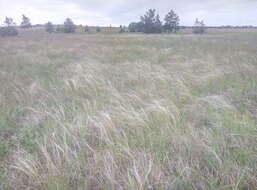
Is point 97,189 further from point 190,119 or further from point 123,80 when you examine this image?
point 123,80

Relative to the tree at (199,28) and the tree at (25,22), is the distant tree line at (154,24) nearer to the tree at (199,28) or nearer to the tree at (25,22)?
the tree at (199,28)

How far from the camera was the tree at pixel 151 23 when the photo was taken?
42.9m

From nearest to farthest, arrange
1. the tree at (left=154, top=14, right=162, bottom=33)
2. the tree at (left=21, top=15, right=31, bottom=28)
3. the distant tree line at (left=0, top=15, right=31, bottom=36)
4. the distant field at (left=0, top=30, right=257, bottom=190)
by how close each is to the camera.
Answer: the distant field at (left=0, top=30, right=257, bottom=190) < the distant tree line at (left=0, top=15, right=31, bottom=36) < the tree at (left=154, top=14, right=162, bottom=33) < the tree at (left=21, top=15, right=31, bottom=28)

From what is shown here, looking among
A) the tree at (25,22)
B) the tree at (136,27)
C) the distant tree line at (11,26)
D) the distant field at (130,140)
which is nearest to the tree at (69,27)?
the distant tree line at (11,26)

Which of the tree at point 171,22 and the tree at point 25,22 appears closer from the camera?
the tree at point 171,22

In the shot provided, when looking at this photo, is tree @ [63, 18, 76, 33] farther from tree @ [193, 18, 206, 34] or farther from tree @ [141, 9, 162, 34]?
tree @ [193, 18, 206, 34]

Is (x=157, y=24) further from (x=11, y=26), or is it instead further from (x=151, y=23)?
(x=11, y=26)

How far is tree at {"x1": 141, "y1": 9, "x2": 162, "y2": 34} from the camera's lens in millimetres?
42884

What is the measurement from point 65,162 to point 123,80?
2.75 metres

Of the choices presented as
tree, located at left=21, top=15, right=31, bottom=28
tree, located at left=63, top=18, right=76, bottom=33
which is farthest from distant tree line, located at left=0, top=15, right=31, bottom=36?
tree, located at left=63, top=18, right=76, bottom=33

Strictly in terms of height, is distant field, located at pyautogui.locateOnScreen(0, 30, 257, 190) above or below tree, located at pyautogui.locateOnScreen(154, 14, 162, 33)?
below

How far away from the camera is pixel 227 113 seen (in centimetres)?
247

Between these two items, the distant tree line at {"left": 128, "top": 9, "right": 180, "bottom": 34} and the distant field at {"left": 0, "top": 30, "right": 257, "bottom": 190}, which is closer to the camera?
the distant field at {"left": 0, "top": 30, "right": 257, "bottom": 190}

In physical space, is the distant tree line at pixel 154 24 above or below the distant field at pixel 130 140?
above
